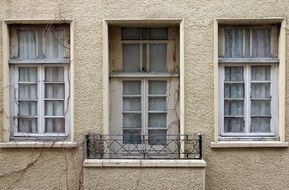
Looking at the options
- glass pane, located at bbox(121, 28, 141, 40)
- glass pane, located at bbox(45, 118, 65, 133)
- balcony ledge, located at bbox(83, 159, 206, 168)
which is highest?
glass pane, located at bbox(121, 28, 141, 40)

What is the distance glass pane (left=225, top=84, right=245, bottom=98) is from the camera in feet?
26.4

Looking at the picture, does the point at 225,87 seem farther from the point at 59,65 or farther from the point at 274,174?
the point at 59,65

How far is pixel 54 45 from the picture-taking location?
813cm

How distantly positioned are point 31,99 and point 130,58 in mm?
1993

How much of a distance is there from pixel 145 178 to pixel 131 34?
2.72 meters

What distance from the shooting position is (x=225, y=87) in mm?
8078

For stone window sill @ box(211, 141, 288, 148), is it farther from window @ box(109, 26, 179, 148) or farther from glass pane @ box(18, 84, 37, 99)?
glass pane @ box(18, 84, 37, 99)

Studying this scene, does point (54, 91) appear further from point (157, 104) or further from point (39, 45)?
point (157, 104)

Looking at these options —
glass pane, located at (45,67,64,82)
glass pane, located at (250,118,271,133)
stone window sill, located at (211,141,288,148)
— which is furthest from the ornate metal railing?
glass pane, located at (45,67,64,82)

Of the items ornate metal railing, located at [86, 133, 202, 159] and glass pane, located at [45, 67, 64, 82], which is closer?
ornate metal railing, located at [86, 133, 202, 159]

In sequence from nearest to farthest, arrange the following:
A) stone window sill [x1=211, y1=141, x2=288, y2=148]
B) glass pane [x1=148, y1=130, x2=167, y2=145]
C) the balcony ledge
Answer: the balcony ledge, stone window sill [x1=211, y1=141, x2=288, y2=148], glass pane [x1=148, y1=130, x2=167, y2=145]

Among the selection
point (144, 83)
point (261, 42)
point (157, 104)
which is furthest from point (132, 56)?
point (261, 42)

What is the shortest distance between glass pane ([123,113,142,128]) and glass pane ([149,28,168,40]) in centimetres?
149

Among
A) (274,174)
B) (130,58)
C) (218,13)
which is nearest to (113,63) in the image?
(130,58)
